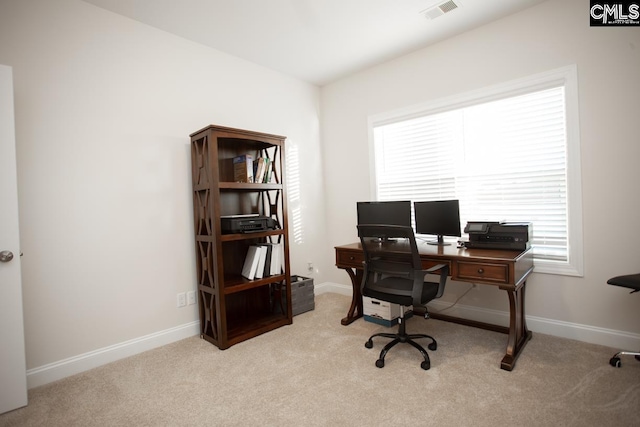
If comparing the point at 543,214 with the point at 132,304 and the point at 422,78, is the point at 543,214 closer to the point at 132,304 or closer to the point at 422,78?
the point at 422,78

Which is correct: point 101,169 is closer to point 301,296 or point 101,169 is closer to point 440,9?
point 301,296

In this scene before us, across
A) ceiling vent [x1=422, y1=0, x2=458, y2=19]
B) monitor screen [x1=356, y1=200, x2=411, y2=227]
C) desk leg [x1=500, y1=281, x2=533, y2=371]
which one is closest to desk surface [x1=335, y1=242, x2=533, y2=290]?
desk leg [x1=500, y1=281, x2=533, y2=371]

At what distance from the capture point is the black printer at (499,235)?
237 cm

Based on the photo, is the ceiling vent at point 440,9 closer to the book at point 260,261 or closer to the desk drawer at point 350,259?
the desk drawer at point 350,259

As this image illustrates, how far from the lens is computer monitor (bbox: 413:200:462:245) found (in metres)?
2.79

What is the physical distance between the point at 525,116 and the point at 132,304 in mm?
3584

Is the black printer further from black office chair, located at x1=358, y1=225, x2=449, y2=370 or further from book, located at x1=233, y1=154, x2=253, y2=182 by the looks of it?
book, located at x1=233, y1=154, x2=253, y2=182

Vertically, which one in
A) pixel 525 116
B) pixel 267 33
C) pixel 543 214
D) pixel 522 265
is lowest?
pixel 522 265

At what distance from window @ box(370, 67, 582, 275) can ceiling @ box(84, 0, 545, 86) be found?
63 centimetres

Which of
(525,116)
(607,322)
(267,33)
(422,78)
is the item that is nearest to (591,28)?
(525,116)

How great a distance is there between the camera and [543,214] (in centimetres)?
270

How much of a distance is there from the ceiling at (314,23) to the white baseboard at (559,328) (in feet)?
8.38

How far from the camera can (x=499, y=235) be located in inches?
97.3

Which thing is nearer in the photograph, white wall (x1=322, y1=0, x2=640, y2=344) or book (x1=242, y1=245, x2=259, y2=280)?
white wall (x1=322, y1=0, x2=640, y2=344)
